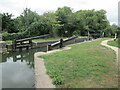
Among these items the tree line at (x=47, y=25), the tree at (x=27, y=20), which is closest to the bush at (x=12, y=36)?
the tree line at (x=47, y=25)

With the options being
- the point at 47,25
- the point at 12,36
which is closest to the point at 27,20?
the point at 47,25

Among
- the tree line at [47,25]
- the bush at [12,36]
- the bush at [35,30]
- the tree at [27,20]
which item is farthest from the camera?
the tree at [27,20]

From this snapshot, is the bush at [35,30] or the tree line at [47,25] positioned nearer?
the bush at [35,30]

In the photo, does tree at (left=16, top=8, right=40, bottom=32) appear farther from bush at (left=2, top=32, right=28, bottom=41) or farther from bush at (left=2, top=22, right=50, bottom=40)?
bush at (left=2, top=32, right=28, bottom=41)

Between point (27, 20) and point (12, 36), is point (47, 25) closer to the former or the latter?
point (27, 20)

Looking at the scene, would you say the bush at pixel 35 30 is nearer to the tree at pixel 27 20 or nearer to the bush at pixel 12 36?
the bush at pixel 12 36

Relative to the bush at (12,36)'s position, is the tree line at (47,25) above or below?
above

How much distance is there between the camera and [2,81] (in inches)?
161

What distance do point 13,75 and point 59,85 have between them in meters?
2.57

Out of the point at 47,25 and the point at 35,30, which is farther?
the point at 47,25

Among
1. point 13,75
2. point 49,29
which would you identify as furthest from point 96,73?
point 49,29

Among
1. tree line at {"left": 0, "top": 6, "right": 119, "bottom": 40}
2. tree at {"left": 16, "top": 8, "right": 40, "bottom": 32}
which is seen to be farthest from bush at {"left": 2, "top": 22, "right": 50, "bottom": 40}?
tree at {"left": 16, "top": 8, "right": 40, "bottom": 32}

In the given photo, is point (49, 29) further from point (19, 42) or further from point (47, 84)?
point (47, 84)

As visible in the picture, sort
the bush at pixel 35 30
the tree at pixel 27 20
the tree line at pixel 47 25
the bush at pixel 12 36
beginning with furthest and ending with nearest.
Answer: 1. the tree at pixel 27 20
2. the tree line at pixel 47 25
3. the bush at pixel 35 30
4. the bush at pixel 12 36
